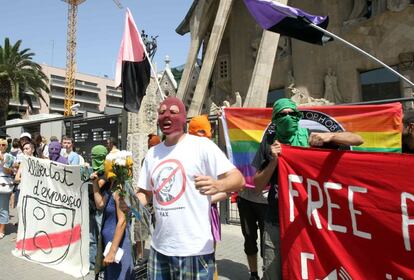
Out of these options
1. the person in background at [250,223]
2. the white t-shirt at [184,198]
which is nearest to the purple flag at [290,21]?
the person in background at [250,223]

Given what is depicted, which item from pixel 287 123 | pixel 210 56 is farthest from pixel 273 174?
pixel 210 56

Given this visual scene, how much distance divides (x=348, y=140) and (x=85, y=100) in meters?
101

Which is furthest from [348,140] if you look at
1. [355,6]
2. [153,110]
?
[355,6]

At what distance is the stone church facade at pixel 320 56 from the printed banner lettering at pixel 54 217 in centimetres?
1219

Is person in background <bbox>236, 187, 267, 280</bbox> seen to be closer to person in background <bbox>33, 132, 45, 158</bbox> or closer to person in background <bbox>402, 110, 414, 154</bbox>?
person in background <bbox>402, 110, 414, 154</bbox>

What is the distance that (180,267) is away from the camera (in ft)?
8.40

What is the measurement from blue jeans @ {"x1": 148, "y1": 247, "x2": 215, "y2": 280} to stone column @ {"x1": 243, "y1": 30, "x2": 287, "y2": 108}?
48.5 feet

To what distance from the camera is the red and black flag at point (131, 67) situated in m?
6.97

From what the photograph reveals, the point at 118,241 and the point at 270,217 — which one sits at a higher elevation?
the point at 270,217

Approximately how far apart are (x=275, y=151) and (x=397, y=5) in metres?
16.2

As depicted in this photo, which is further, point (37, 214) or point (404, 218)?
point (37, 214)

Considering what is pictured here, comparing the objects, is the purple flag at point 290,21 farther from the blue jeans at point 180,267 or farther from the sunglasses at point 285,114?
the blue jeans at point 180,267

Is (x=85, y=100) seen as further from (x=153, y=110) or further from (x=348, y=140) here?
(x=348, y=140)

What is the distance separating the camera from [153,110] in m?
8.90
